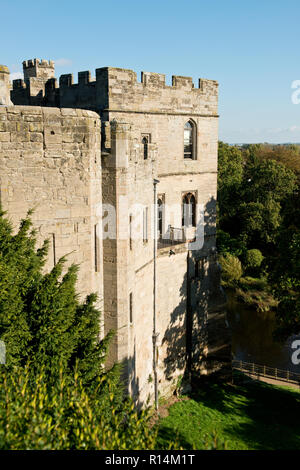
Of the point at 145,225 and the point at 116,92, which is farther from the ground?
the point at 116,92

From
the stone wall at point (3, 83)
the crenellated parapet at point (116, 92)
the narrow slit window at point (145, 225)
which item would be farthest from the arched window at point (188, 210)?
the stone wall at point (3, 83)

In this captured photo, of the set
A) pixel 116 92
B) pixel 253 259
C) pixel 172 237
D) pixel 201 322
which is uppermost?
pixel 116 92

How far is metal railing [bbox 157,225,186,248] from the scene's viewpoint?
20.0 meters

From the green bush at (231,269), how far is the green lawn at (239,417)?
18.1 metres

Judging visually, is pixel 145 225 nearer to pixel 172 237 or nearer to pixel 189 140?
pixel 172 237

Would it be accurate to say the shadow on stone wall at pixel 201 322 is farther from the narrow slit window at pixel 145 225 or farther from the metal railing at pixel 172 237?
the narrow slit window at pixel 145 225

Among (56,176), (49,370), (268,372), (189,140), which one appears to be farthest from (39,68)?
(268,372)

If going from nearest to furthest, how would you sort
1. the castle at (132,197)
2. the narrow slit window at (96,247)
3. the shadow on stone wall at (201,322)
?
the castle at (132,197) < the narrow slit window at (96,247) < the shadow on stone wall at (201,322)

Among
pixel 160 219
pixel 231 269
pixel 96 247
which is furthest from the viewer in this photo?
pixel 231 269

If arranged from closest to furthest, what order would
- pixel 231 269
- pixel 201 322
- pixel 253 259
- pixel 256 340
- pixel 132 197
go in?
pixel 132 197, pixel 201 322, pixel 256 340, pixel 231 269, pixel 253 259

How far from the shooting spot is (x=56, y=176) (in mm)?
10750

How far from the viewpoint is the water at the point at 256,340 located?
2970cm

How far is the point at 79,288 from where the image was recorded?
11.6m

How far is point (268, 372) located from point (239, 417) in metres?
8.02
